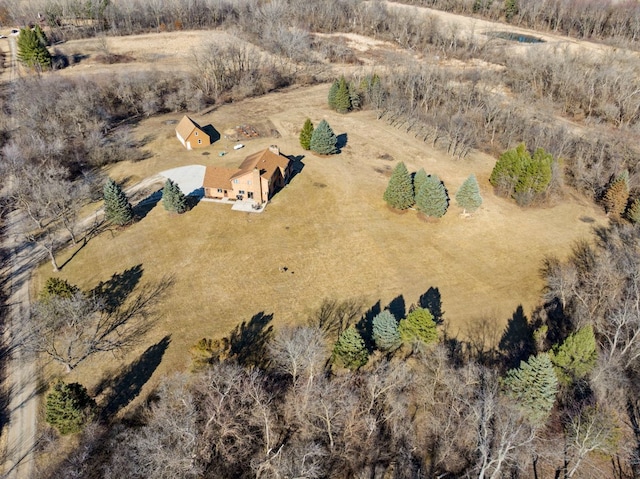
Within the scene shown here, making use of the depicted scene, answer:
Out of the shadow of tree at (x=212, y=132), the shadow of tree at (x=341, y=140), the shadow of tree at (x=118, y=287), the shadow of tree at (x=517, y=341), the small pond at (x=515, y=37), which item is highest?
the small pond at (x=515, y=37)

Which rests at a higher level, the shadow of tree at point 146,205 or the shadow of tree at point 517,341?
the shadow of tree at point 146,205

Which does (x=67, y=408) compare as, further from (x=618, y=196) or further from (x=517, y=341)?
(x=618, y=196)

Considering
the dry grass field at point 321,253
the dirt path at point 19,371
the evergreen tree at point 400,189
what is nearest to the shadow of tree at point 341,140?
the dry grass field at point 321,253

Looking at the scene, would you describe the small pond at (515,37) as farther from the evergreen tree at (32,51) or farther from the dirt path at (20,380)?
the dirt path at (20,380)

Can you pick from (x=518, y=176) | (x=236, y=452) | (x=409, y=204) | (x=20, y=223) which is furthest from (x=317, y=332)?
(x=20, y=223)

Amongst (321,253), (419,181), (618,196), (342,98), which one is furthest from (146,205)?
(618,196)

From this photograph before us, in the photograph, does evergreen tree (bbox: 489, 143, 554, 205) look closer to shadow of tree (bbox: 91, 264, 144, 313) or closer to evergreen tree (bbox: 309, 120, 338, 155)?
evergreen tree (bbox: 309, 120, 338, 155)
